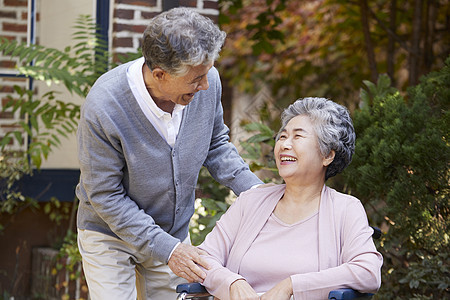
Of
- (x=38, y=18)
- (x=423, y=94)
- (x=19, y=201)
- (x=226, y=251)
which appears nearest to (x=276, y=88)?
(x=38, y=18)

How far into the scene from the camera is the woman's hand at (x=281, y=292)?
8.11 ft

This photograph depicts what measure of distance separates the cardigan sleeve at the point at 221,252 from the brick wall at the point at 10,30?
9.78 ft

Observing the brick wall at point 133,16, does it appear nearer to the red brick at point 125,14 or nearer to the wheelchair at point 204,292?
the red brick at point 125,14

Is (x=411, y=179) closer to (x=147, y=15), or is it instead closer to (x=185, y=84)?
(x=185, y=84)

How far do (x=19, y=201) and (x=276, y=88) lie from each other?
3.17 metres

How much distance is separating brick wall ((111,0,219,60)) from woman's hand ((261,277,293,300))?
2488 millimetres

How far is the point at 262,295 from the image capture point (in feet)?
8.29

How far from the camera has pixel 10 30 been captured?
540 centimetres

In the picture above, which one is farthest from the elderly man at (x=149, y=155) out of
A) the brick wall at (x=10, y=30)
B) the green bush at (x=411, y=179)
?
the brick wall at (x=10, y=30)

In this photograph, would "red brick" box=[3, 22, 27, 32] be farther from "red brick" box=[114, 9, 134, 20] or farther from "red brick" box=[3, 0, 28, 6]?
"red brick" box=[114, 9, 134, 20]

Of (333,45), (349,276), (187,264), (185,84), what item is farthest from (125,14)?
(333,45)

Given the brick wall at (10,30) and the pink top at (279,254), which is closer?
the pink top at (279,254)

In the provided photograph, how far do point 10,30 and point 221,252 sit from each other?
3.33 meters

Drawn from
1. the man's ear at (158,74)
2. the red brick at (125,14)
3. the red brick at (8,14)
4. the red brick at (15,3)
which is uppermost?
the red brick at (125,14)
